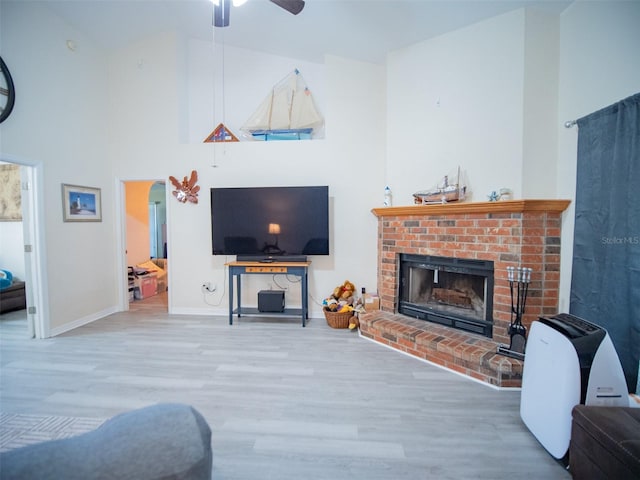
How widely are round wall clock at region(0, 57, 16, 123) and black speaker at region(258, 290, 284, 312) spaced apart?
3147 mm

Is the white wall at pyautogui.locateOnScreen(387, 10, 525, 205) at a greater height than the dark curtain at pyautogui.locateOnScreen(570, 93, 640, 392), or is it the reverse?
the white wall at pyautogui.locateOnScreen(387, 10, 525, 205)

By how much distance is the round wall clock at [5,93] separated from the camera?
2.85m

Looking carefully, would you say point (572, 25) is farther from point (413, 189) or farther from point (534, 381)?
point (534, 381)

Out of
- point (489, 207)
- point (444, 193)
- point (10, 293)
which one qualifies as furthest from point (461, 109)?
point (10, 293)

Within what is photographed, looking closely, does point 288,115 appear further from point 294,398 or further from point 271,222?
point 294,398

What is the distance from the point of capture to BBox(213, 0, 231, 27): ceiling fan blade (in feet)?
7.59

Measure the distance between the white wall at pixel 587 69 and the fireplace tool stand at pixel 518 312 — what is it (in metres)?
0.37

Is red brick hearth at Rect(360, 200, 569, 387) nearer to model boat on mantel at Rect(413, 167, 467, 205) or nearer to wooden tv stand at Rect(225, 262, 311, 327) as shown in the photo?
model boat on mantel at Rect(413, 167, 467, 205)

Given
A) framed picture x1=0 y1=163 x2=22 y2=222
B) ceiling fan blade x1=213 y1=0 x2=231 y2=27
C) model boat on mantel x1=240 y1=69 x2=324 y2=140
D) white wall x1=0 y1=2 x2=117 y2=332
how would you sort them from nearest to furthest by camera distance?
ceiling fan blade x1=213 y1=0 x2=231 y2=27 < white wall x1=0 y1=2 x2=117 y2=332 < model boat on mantel x1=240 y1=69 x2=324 y2=140 < framed picture x1=0 y1=163 x2=22 y2=222

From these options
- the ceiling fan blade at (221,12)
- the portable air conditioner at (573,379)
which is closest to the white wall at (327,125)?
the portable air conditioner at (573,379)

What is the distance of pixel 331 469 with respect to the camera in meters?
1.51

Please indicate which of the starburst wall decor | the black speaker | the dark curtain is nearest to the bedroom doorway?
the starburst wall decor

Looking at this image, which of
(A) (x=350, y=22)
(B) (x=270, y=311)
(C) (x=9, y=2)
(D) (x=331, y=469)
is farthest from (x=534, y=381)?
(C) (x=9, y=2)

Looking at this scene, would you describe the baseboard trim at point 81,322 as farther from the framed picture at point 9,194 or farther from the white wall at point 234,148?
the framed picture at point 9,194
